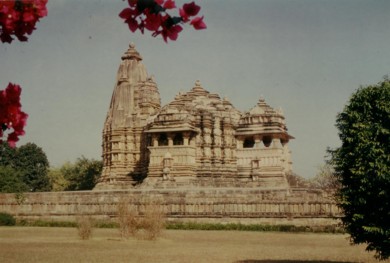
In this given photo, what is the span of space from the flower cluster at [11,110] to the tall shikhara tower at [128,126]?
43449mm

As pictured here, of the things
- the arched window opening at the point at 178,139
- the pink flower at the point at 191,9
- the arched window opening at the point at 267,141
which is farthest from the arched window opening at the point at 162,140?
the pink flower at the point at 191,9

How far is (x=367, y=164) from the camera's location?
11.5 metres

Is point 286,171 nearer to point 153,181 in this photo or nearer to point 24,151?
point 153,181

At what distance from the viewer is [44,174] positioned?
228ft

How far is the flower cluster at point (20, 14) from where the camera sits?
286 centimetres

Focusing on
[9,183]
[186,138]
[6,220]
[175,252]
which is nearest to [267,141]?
[186,138]

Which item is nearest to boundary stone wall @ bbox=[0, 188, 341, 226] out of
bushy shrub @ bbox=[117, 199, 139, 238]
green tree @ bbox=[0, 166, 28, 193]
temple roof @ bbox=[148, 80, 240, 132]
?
bushy shrub @ bbox=[117, 199, 139, 238]

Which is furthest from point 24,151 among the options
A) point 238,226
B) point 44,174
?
point 238,226

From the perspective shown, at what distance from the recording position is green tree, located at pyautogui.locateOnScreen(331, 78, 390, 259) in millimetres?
11273

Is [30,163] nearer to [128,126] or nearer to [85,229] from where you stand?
[128,126]

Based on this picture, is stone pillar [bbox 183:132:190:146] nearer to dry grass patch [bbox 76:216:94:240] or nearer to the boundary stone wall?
the boundary stone wall

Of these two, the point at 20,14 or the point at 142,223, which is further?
the point at 142,223

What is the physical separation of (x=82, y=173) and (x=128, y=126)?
2273 cm

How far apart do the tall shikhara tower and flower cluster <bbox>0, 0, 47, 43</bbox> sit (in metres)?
43.8
